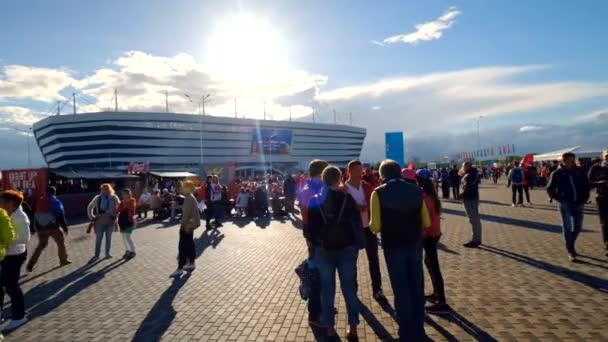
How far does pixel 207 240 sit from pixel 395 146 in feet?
18.5

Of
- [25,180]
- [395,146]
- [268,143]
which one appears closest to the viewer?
[395,146]

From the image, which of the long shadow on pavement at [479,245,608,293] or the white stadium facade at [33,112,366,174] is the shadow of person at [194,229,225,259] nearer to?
the long shadow on pavement at [479,245,608,293]

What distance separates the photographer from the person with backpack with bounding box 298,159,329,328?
3938mm

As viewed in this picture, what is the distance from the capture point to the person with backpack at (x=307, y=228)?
394 cm

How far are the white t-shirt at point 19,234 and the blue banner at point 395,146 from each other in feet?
25.6

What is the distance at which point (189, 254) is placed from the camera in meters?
7.18

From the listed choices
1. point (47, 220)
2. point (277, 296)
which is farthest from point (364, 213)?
point (47, 220)

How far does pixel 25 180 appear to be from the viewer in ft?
62.7

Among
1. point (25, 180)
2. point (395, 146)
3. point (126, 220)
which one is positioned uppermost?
point (395, 146)

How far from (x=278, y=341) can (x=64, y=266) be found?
6025 mm

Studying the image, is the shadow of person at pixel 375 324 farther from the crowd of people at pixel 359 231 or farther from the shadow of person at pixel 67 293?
the shadow of person at pixel 67 293

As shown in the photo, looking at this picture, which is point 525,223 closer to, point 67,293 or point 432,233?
point 432,233

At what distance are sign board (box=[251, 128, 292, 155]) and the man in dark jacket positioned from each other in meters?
104

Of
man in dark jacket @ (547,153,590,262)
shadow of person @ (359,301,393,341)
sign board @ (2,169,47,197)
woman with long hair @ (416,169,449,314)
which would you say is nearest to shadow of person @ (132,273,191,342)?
shadow of person @ (359,301,393,341)
